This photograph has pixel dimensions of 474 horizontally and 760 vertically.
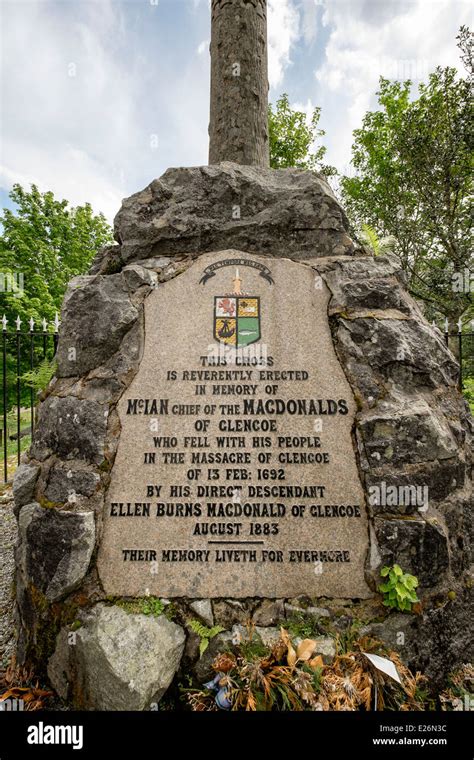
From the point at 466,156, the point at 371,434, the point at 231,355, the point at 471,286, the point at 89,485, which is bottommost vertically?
the point at 89,485

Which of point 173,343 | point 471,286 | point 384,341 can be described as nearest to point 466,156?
point 471,286

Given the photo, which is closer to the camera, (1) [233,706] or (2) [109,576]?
(1) [233,706]

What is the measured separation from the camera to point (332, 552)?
2354mm

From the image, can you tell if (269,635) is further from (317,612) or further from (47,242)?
(47,242)

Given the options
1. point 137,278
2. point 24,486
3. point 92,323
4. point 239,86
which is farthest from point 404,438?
point 239,86

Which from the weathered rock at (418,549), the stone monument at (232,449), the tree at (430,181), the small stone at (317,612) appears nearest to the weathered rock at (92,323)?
the stone monument at (232,449)

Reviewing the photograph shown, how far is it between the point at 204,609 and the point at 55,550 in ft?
3.17

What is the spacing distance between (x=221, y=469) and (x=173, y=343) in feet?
3.04

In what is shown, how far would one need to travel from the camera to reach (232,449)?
250cm

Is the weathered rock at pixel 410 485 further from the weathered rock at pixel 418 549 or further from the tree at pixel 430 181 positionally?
the tree at pixel 430 181

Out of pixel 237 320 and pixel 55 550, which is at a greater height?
pixel 237 320

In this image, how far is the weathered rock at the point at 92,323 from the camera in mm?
2684

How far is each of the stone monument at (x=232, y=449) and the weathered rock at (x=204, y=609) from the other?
0.01m

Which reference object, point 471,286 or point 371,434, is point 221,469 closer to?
point 371,434
